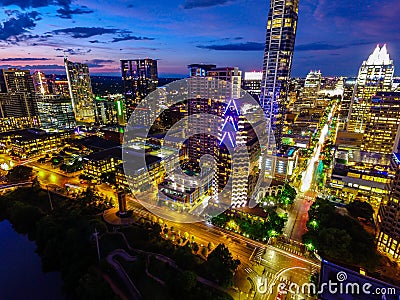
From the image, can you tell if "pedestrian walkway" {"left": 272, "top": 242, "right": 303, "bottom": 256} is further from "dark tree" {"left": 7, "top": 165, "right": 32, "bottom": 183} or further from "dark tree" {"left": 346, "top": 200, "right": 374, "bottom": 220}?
"dark tree" {"left": 7, "top": 165, "right": 32, "bottom": 183}

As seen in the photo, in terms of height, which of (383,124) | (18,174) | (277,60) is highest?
(277,60)

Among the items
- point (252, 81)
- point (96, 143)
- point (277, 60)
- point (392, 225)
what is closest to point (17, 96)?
point (96, 143)

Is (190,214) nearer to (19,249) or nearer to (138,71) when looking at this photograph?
(19,249)

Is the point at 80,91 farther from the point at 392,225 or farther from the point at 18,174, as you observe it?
the point at 392,225

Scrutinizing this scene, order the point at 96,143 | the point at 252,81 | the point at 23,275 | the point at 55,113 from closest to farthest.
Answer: the point at 23,275 < the point at 96,143 < the point at 55,113 < the point at 252,81

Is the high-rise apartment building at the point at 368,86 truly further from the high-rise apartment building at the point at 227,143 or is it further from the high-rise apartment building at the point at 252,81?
the high-rise apartment building at the point at 227,143

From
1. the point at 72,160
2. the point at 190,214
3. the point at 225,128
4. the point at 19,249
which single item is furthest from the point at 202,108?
the point at 19,249

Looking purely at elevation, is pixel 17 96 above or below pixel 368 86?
below
